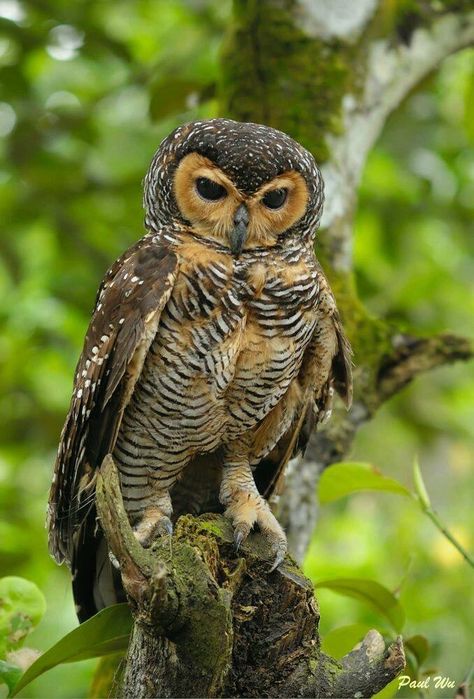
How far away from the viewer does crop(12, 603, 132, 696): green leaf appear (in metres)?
2.57

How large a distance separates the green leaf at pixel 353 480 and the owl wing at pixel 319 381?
332 millimetres

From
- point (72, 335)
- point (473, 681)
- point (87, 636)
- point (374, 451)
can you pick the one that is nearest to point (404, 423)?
point (374, 451)

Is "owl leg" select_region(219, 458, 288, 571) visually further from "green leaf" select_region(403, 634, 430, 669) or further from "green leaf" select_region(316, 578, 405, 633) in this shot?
"green leaf" select_region(403, 634, 430, 669)

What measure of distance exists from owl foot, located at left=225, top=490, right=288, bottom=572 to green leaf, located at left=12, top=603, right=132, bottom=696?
14.7 inches

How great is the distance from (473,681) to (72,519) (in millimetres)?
1342

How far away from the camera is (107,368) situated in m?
3.04

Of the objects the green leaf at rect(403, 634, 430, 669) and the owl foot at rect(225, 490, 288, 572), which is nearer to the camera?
the owl foot at rect(225, 490, 288, 572)

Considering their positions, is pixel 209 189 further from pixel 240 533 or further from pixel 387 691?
pixel 387 691

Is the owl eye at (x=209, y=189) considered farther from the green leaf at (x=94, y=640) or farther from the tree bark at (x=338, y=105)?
the green leaf at (x=94, y=640)

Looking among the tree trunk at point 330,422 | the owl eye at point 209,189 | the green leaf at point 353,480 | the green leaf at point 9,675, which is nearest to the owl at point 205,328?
the owl eye at point 209,189

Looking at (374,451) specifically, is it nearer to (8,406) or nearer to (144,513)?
(8,406)

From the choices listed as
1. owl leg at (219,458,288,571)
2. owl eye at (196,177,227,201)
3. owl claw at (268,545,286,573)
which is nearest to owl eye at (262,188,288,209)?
owl eye at (196,177,227,201)

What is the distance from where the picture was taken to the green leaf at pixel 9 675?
2.47 m

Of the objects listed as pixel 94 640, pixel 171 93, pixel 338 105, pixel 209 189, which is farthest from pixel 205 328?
pixel 171 93
